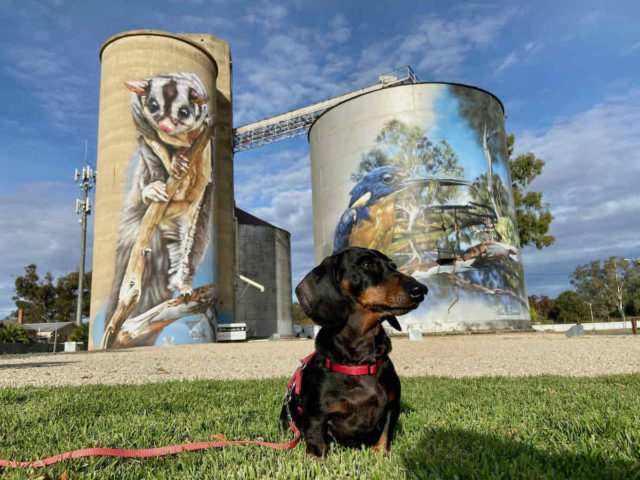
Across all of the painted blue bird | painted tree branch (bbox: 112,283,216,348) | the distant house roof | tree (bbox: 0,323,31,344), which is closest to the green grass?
tree (bbox: 0,323,31,344)

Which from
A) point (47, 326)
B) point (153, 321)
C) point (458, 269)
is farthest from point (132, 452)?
point (47, 326)

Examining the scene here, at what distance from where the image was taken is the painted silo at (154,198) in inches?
944

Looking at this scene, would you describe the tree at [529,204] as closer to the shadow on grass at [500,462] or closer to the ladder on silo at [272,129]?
the ladder on silo at [272,129]

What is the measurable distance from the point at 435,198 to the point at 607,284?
179ft

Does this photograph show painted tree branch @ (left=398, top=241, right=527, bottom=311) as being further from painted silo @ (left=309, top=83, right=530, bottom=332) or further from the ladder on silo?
the ladder on silo

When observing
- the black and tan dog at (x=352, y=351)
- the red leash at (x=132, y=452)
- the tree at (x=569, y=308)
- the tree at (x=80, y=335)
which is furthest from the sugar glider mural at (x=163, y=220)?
the tree at (x=569, y=308)

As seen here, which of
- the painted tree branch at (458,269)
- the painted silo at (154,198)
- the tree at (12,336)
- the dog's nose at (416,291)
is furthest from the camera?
the painted silo at (154,198)

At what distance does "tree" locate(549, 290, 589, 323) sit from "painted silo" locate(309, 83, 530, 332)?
1668 inches

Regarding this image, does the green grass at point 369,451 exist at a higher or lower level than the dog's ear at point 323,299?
lower

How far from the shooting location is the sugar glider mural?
23.8m

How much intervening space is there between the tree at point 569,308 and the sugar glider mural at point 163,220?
52.5m

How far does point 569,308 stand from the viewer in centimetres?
6191

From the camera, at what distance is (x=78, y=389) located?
5777 mm

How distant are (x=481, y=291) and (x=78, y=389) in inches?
826
